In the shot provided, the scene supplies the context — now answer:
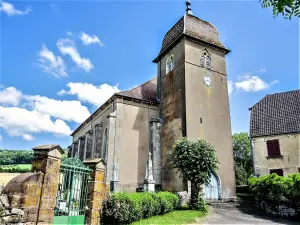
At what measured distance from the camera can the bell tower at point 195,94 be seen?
1875 cm

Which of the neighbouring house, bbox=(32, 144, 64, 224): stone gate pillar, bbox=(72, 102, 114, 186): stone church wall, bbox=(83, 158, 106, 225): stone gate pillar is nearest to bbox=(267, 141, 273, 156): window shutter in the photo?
the neighbouring house

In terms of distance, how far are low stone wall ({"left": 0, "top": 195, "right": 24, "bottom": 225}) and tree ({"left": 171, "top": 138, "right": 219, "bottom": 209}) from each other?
9988mm

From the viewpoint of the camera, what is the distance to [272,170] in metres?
20.8

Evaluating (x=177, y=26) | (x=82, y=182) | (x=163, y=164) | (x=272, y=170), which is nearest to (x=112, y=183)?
(x=163, y=164)

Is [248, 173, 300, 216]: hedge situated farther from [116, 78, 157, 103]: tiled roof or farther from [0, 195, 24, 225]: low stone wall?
[0, 195, 24, 225]: low stone wall

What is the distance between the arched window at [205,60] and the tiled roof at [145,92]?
5594 millimetres

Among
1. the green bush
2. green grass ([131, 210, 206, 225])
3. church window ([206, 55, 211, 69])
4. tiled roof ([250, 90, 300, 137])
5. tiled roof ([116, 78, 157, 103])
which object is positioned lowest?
green grass ([131, 210, 206, 225])

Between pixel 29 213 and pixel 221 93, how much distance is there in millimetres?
18600

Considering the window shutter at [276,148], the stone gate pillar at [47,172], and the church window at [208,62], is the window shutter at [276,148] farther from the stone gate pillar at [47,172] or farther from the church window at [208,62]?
the stone gate pillar at [47,172]

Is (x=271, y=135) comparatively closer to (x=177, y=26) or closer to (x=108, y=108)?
(x=177, y=26)

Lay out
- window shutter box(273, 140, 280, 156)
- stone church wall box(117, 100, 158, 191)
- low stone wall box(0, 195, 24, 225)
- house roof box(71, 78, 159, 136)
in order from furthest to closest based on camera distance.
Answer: house roof box(71, 78, 159, 136), window shutter box(273, 140, 280, 156), stone church wall box(117, 100, 158, 191), low stone wall box(0, 195, 24, 225)

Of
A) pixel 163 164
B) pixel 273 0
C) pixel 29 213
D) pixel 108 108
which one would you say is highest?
pixel 108 108

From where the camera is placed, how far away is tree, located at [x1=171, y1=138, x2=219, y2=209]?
1400 centimetres

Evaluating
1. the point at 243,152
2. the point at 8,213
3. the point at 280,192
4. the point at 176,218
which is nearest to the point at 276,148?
the point at 280,192
